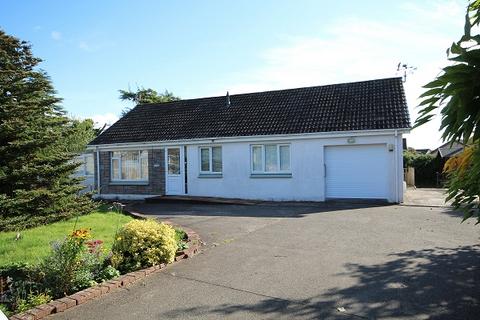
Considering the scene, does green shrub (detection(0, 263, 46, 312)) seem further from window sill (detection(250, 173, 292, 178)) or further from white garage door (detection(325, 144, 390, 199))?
white garage door (detection(325, 144, 390, 199))

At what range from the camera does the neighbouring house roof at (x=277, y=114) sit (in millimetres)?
17141

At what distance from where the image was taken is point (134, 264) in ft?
22.5

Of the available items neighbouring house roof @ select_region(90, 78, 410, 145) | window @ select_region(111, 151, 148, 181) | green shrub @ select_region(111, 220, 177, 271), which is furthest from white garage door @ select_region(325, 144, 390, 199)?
green shrub @ select_region(111, 220, 177, 271)

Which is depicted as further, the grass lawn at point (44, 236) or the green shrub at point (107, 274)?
the grass lawn at point (44, 236)

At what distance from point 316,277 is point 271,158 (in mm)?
12094

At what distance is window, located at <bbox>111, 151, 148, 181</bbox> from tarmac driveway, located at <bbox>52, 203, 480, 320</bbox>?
35.5 ft

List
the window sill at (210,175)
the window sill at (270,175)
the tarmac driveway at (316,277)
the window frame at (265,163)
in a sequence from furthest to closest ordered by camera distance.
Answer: the window sill at (210,175) < the window frame at (265,163) < the window sill at (270,175) < the tarmac driveway at (316,277)

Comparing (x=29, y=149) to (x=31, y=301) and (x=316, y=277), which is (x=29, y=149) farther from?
(x=316, y=277)

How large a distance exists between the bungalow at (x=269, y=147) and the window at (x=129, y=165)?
5 cm

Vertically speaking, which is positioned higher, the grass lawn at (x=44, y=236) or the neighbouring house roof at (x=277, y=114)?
the neighbouring house roof at (x=277, y=114)

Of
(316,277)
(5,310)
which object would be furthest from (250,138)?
(5,310)

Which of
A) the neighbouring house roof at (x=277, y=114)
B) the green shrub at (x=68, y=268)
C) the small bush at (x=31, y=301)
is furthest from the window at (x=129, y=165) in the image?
the small bush at (x=31, y=301)

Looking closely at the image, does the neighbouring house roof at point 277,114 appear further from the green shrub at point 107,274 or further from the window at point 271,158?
Answer: the green shrub at point 107,274

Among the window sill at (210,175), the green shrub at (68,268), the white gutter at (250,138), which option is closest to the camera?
the green shrub at (68,268)
